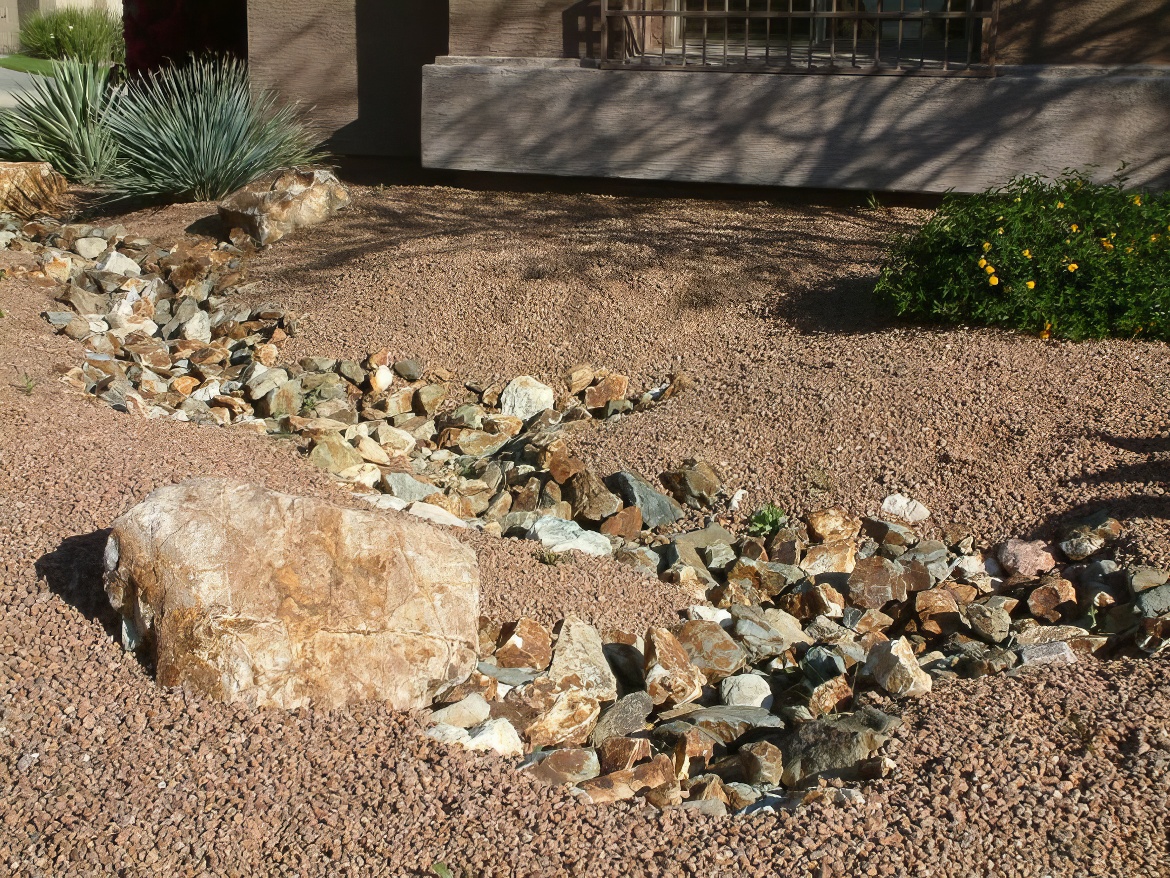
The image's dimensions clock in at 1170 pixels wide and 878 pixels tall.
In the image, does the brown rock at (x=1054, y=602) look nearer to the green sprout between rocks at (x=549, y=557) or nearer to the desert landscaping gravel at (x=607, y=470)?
the desert landscaping gravel at (x=607, y=470)

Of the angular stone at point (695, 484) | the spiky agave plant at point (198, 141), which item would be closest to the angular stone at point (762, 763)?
the angular stone at point (695, 484)

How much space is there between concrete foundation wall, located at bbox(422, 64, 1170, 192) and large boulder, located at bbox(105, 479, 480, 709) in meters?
5.91

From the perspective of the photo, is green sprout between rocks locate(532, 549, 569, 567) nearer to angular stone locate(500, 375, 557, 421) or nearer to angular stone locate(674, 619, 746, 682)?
angular stone locate(674, 619, 746, 682)

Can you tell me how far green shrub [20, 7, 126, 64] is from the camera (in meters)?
24.3

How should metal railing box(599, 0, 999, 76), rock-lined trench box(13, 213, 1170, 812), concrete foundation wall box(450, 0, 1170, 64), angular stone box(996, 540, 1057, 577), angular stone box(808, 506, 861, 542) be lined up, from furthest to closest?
metal railing box(599, 0, 999, 76) → concrete foundation wall box(450, 0, 1170, 64) → angular stone box(808, 506, 861, 542) → angular stone box(996, 540, 1057, 577) → rock-lined trench box(13, 213, 1170, 812)

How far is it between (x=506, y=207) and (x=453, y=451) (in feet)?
11.0

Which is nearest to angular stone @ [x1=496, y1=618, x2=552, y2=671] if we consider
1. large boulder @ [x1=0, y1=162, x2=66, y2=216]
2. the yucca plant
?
large boulder @ [x1=0, y1=162, x2=66, y2=216]

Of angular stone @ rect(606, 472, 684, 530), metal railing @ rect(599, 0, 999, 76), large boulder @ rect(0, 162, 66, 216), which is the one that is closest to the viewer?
angular stone @ rect(606, 472, 684, 530)

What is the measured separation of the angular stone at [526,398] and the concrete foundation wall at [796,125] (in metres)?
2.93

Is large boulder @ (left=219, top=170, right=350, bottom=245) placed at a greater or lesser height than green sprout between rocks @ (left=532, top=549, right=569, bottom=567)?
greater

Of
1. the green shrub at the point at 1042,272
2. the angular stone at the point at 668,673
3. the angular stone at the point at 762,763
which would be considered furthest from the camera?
the green shrub at the point at 1042,272

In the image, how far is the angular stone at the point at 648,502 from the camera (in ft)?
18.2

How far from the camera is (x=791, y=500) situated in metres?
5.55

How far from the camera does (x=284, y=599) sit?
11.4 ft
